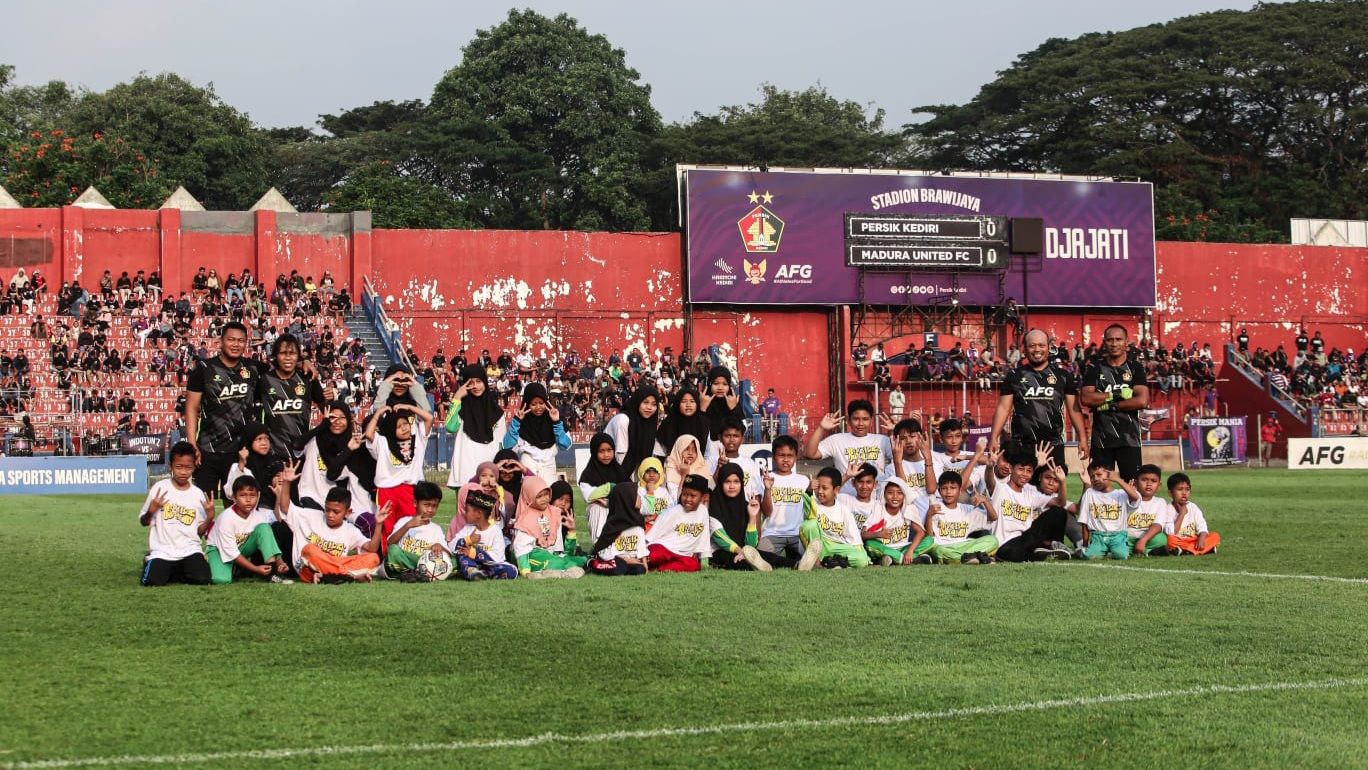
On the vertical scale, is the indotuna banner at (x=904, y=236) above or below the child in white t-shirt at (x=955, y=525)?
above

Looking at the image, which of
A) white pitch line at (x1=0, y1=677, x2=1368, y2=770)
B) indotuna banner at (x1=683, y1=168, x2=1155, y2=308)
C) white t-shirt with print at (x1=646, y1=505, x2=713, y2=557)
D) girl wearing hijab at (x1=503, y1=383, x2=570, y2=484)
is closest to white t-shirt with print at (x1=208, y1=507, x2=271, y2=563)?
girl wearing hijab at (x1=503, y1=383, x2=570, y2=484)

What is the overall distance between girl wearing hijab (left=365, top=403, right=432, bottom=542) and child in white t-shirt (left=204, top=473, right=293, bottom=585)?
1085 mm

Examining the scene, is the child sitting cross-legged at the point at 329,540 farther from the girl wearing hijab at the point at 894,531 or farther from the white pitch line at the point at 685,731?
the white pitch line at the point at 685,731

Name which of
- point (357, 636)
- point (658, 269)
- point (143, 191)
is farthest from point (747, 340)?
point (357, 636)

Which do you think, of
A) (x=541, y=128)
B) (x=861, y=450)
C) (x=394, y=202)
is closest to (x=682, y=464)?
(x=861, y=450)

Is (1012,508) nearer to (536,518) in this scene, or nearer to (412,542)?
(536,518)

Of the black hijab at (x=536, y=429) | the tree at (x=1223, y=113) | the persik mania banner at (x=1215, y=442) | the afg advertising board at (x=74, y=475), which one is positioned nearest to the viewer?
the black hijab at (x=536, y=429)

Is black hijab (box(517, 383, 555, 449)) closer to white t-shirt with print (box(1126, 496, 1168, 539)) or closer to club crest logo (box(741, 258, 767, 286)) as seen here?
white t-shirt with print (box(1126, 496, 1168, 539))

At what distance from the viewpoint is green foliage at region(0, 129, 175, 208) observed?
163 ft

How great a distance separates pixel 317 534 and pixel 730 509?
3.25 m

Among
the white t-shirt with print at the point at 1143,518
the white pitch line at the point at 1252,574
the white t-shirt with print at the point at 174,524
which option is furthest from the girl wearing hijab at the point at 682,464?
the white t-shirt with print at the point at 174,524

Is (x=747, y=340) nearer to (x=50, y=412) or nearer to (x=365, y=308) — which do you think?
(x=365, y=308)

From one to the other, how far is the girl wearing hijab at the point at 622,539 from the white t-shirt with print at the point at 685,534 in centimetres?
17

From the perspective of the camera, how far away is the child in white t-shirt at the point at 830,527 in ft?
40.9
